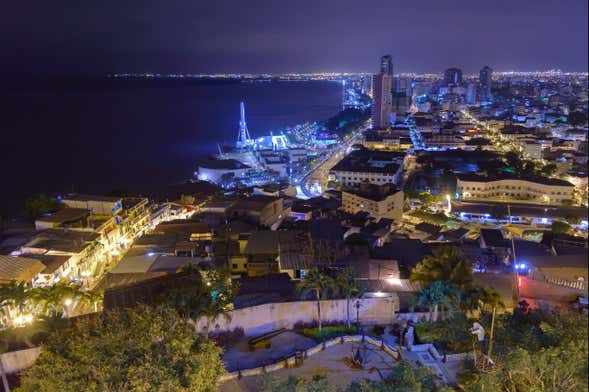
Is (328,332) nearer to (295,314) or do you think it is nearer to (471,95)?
(295,314)

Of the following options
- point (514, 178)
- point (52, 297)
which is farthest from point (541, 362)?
point (514, 178)

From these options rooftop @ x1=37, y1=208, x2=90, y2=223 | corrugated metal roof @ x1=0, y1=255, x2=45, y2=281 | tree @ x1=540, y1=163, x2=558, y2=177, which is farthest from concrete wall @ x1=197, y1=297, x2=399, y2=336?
tree @ x1=540, y1=163, x2=558, y2=177

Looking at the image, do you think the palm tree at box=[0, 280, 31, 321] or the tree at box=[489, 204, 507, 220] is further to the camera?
the tree at box=[489, 204, 507, 220]

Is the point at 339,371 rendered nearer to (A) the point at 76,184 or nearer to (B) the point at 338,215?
(B) the point at 338,215

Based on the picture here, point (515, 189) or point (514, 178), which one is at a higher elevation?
point (514, 178)

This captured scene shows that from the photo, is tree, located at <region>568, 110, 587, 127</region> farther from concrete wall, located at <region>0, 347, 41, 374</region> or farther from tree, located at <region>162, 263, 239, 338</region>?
concrete wall, located at <region>0, 347, 41, 374</region>

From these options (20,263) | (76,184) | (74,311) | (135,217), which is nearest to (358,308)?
(74,311)

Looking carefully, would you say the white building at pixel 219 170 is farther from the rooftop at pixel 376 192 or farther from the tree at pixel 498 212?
the tree at pixel 498 212
